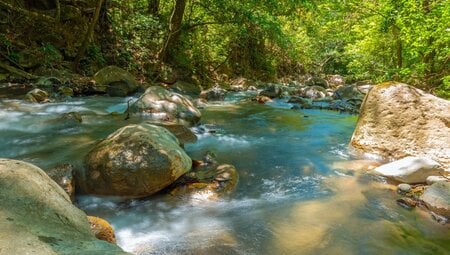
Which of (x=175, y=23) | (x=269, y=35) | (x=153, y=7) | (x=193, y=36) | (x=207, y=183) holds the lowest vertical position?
(x=207, y=183)

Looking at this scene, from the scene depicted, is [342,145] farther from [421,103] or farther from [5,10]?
[5,10]

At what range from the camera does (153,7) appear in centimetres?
1366

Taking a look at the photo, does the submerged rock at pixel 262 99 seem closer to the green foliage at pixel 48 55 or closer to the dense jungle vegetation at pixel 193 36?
the dense jungle vegetation at pixel 193 36

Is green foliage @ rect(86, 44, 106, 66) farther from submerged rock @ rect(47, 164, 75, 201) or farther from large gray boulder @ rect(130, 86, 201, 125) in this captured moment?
submerged rock @ rect(47, 164, 75, 201)

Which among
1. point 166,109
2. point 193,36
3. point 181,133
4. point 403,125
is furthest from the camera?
point 193,36

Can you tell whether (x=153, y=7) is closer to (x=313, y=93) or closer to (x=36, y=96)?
(x=313, y=93)

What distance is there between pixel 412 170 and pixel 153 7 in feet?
39.8

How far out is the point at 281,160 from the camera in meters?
4.91

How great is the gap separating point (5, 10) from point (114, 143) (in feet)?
25.5

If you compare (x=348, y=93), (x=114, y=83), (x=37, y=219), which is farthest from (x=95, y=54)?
(x=37, y=219)

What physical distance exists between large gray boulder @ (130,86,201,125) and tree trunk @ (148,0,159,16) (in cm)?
784

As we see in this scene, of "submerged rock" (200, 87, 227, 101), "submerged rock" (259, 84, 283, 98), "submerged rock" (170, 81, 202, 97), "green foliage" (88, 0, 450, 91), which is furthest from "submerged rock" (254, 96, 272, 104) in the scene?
"green foliage" (88, 0, 450, 91)

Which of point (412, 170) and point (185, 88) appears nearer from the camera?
point (412, 170)

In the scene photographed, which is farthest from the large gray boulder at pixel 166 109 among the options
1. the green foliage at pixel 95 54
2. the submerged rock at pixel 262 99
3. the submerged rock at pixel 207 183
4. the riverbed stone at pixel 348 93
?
the riverbed stone at pixel 348 93
